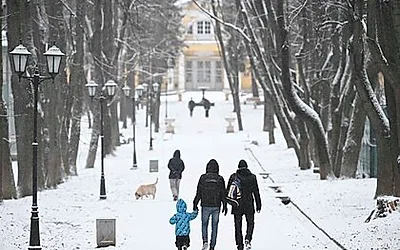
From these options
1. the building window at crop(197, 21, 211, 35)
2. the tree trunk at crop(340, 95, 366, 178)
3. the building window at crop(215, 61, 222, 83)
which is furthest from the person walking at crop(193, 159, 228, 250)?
the building window at crop(215, 61, 222, 83)

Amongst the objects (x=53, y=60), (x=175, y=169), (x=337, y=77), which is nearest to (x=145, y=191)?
(x=175, y=169)

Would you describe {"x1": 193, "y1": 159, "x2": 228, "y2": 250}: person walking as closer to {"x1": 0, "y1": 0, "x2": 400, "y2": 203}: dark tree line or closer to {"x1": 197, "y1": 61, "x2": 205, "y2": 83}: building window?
{"x1": 0, "y1": 0, "x2": 400, "y2": 203}: dark tree line

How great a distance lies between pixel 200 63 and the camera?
342 feet

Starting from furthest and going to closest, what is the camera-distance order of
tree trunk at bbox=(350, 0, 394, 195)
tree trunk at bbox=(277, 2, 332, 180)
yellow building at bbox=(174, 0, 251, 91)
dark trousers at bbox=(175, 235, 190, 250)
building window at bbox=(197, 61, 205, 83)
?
building window at bbox=(197, 61, 205, 83) → yellow building at bbox=(174, 0, 251, 91) → tree trunk at bbox=(277, 2, 332, 180) → tree trunk at bbox=(350, 0, 394, 195) → dark trousers at bbox=(175, 235, 190, 250)

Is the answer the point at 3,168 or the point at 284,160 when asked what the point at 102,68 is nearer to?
the point at 284,160

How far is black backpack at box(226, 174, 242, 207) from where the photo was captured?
47.5 ft

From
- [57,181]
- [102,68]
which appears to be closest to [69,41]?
[102,68]

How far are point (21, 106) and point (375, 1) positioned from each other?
432 inches

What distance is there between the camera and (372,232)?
15773 mm

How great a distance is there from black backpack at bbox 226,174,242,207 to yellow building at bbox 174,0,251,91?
86.8 m

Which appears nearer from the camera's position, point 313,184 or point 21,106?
point 21,106

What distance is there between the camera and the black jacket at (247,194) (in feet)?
47.5

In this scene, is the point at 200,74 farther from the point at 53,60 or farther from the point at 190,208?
the point at 53,60

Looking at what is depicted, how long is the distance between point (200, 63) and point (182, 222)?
90811 millimetres
